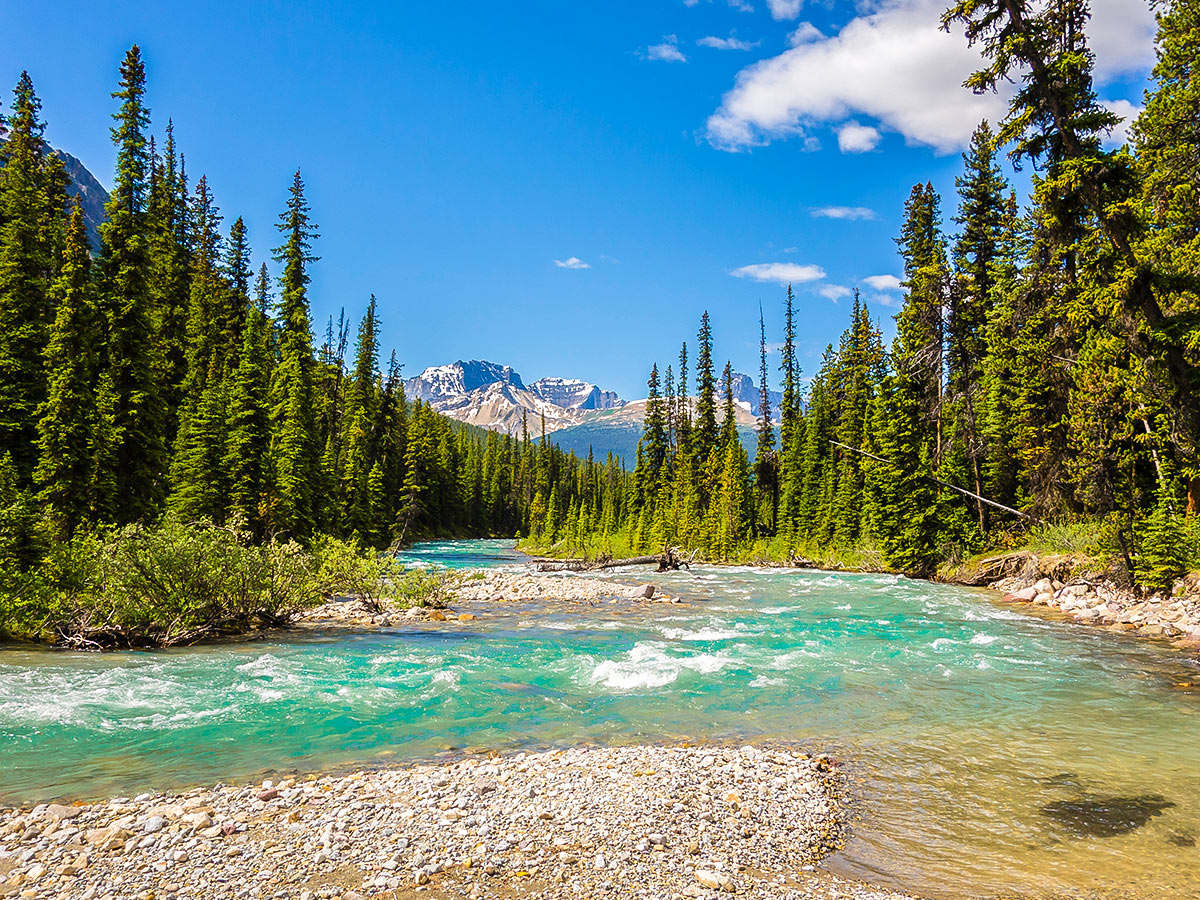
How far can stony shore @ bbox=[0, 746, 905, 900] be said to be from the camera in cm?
498

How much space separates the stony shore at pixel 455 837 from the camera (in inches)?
196

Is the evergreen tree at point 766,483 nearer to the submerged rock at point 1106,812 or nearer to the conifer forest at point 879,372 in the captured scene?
the conifer forest at point 879,372

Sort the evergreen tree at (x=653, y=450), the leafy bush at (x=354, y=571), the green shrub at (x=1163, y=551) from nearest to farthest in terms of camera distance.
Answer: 1. the green shrub at (x=1163, y=551)
2. the leafy bush at (x=354, y=571)
3. the evergreen tree at (x=653, y=450)

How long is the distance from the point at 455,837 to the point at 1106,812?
6.76m

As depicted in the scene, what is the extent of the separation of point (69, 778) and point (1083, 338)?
29461mm

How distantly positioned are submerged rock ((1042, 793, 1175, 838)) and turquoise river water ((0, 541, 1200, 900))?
28 millimetres

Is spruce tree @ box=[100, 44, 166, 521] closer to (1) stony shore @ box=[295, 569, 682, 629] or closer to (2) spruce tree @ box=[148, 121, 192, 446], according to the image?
(2) spruce tree @ box=[148, 121, 192, 446]

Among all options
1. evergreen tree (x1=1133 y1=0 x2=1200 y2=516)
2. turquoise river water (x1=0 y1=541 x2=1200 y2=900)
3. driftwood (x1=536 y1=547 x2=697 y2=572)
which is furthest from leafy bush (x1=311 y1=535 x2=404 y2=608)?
evergreen tree (x1=1133 y1=0 x2=1200 y2=516)

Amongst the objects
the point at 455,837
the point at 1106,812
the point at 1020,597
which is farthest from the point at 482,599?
the point at 1106,812

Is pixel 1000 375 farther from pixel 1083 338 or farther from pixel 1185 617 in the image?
pixel 1185 617

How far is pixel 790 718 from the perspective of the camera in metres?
10.2

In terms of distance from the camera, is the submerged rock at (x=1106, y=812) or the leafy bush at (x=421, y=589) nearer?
the submerged rock at (x=1106, y=812)

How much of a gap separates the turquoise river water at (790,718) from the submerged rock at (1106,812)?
0.09ft

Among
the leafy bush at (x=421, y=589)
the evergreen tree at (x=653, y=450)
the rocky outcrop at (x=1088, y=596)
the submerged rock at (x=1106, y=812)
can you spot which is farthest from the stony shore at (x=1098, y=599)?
the evergreen tree at (x=653, y=450)
